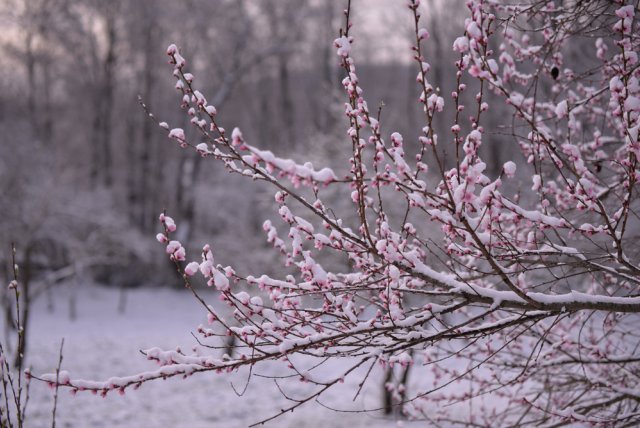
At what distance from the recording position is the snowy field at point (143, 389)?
31.7ft

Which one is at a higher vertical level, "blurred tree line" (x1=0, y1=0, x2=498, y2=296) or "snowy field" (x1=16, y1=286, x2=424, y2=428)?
"blurred tree line" (x1=0, y1=0, x2=498, y2=296)

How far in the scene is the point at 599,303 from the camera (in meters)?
2.45

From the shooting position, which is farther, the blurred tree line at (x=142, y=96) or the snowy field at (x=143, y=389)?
the blurred tree line at (x=142, y=96)

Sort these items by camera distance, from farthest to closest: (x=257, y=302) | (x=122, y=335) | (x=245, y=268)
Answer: (x=122, y=335) → (x=245, y=268) → (x=257, y=302)

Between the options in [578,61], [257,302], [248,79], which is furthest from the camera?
[248,79]

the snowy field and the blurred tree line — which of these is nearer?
the snowy field

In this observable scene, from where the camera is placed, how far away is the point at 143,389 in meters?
11.4

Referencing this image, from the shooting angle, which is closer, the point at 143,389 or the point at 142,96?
the point at 143,389

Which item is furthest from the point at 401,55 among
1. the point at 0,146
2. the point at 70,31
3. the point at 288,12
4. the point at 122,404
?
the point at 122,404

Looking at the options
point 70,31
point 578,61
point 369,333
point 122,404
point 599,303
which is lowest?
point 122,404

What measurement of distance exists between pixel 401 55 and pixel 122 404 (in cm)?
2029

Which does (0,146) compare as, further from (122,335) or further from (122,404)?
(122,404)

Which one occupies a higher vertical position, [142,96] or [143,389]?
[142,96]

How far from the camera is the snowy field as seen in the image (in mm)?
9648
